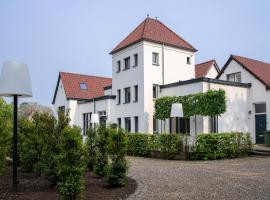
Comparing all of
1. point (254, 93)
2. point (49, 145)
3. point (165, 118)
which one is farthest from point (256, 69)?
point (49, 145)

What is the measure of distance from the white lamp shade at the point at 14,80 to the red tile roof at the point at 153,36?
19598 millimetres

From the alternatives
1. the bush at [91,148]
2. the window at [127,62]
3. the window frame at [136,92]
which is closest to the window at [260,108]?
the window frame at [136,92]

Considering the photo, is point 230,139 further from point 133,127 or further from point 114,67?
point 114,67

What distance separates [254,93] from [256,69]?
2.59 m

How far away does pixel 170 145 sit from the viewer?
773 inches

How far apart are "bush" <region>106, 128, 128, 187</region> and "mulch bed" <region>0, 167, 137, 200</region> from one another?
0.34 m

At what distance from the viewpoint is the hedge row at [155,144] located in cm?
1953

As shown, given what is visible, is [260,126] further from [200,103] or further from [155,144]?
[155,144]

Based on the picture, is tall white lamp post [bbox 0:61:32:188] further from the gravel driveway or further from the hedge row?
the hedge row

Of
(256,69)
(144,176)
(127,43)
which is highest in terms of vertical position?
(127,43)

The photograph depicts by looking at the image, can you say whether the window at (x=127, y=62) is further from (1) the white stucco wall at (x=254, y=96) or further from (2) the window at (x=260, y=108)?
(2) the window at (x=260, y=108)

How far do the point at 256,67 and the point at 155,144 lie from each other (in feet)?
42.3

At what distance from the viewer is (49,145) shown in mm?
11086

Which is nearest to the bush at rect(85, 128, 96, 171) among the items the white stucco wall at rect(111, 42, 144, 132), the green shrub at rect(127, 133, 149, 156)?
the green shrub at rect(127, 133, 149, 156)
